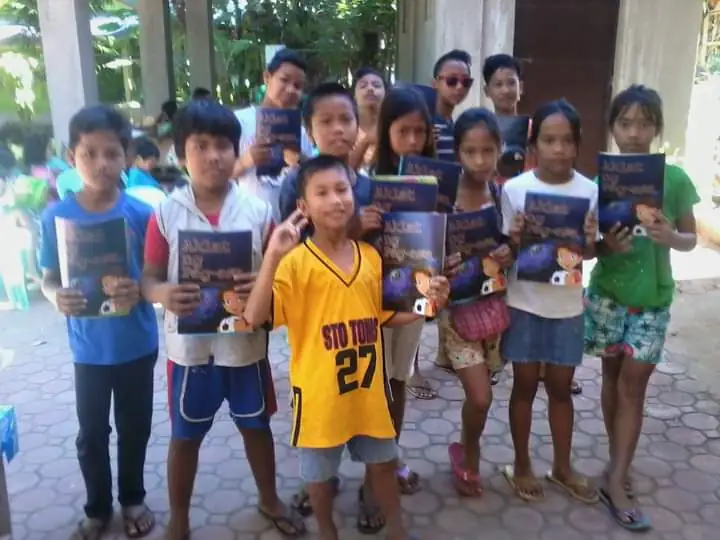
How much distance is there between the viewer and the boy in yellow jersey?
215 centimetres

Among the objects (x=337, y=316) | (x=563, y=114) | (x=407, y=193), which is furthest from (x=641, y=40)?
(x=337, y=316)

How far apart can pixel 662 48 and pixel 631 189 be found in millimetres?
5307

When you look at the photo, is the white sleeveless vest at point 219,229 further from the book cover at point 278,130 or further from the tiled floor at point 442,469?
the tiled floor at point 442,469

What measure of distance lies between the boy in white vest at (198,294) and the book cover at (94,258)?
96 millimetres

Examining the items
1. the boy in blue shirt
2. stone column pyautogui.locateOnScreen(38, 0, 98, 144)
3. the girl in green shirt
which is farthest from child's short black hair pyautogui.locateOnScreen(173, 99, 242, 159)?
stone column pyautogui.locateOnScreen(38, 0, 98, 144)

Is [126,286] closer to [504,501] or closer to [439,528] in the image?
[439,528]

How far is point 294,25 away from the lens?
56.1ft

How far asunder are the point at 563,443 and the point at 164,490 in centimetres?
168

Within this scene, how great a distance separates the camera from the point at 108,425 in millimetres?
2639

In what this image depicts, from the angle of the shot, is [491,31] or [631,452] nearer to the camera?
[631,452]

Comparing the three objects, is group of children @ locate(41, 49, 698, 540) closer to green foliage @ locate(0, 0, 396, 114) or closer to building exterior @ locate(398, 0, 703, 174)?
building exterior @ locate(398, 0, 703, 174)

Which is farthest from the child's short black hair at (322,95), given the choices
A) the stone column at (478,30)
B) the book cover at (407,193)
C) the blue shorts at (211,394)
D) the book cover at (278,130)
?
the stone column at (478,30)

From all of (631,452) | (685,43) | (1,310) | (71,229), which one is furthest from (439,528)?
(685,43)

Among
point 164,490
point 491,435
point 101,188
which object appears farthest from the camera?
point 491,435
